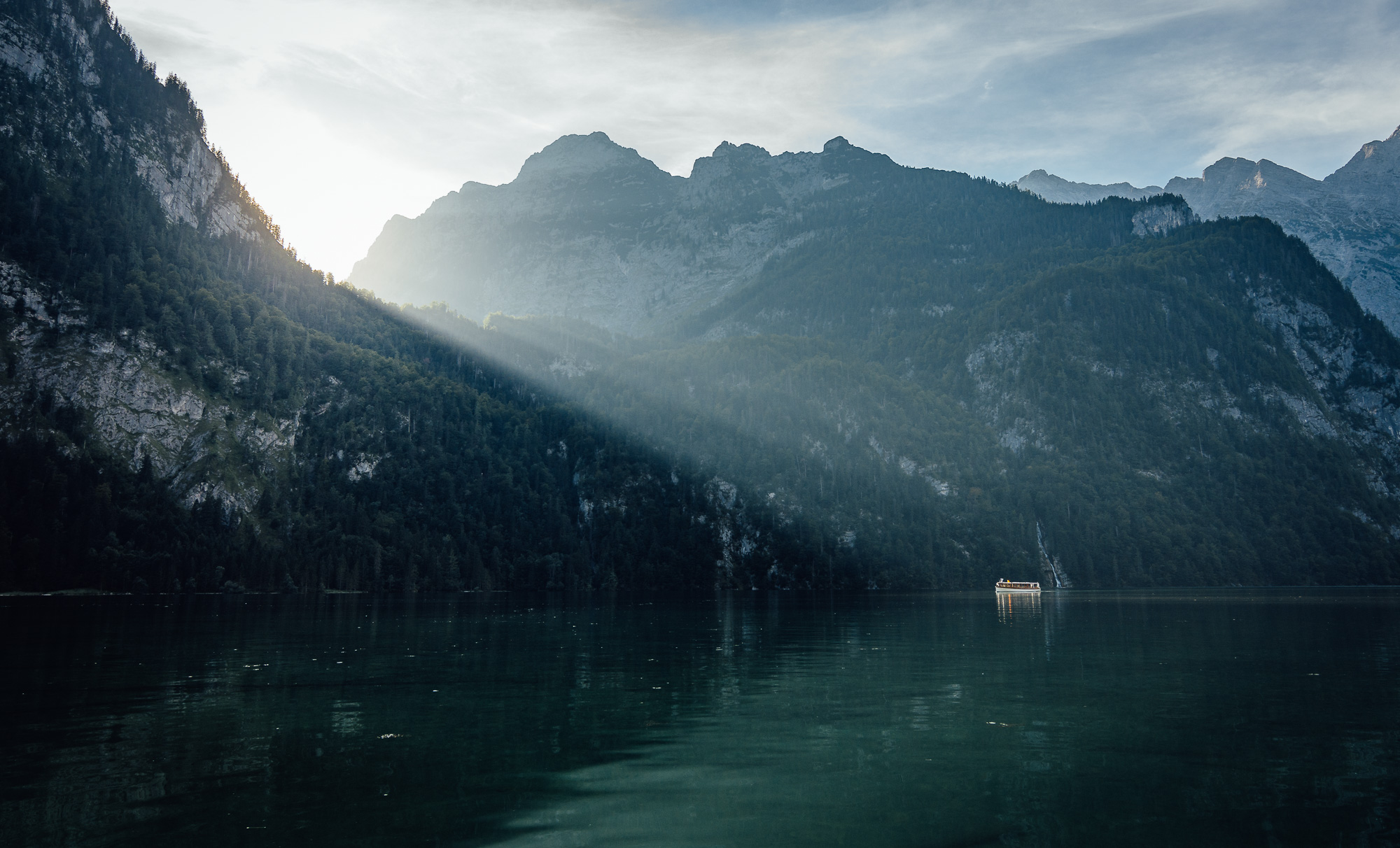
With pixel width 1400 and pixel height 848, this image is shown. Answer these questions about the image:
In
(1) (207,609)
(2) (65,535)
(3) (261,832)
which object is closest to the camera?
(3) (261,832)

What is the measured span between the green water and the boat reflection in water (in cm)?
4333

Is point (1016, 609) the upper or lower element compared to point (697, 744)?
lower

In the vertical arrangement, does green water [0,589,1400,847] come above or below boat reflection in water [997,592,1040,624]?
above

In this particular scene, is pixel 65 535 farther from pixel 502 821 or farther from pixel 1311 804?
pixel 1311 804

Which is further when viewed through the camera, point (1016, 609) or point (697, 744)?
point (1016, 609)

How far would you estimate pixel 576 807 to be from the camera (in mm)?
23844

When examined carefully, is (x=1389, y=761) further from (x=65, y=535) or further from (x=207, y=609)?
(x=65, y=535)

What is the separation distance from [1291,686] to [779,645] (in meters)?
39.2

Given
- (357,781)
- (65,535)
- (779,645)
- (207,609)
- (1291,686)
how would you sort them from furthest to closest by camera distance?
(65,535) < (207,609) < (779,645) < (1291,686) < (357,781)

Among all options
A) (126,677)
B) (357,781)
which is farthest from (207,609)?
(357,781)

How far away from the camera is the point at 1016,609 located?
477 feet

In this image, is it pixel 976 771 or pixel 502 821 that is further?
pixel 976 771

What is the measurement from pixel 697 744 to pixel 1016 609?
127 meters

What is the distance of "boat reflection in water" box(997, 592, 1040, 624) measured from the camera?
116625mm
